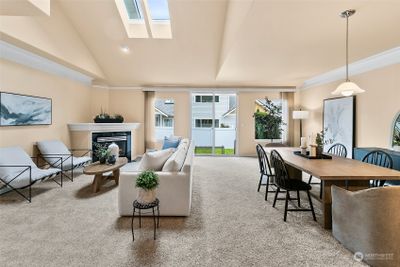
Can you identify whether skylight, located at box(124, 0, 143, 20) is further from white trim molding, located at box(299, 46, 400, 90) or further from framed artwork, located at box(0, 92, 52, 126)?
white trim molding, located at box(299, 46, 400, 90)

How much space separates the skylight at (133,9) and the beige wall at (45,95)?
7.46ft

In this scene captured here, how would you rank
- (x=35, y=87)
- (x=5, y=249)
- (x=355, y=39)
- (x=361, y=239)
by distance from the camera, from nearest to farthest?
(x=361, y=239) → (x=5, y=249) → (x=355, y=39) → (x=35, y=87)

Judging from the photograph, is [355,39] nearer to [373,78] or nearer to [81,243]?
[373,78]

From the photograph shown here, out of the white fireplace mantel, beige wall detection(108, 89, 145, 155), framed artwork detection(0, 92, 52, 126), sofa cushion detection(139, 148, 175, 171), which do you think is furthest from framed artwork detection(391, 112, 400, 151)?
framed artwork detection(0, 92, 52, 126)

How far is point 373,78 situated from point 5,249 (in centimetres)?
605

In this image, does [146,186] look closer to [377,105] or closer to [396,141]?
[396,141]

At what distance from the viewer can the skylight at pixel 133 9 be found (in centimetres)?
448

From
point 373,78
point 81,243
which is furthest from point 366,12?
point 81,243

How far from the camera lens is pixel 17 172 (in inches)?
135

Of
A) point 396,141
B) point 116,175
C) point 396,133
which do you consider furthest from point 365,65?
point 116,175

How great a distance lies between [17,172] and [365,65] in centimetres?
665

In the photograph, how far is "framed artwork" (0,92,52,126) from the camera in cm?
364

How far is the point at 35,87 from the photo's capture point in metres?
4.32

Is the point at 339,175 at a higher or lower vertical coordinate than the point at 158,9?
lower
